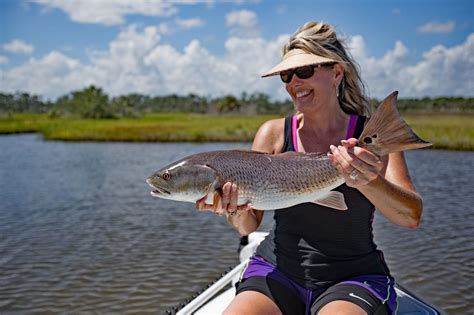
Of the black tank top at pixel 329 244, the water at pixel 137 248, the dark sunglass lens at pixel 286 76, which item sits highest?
the dark sunglass lens at pixel 286 76

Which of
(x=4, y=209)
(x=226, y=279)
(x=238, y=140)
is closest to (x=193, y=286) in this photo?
(x=226, y=279)

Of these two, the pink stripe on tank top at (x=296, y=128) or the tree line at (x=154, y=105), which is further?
the tree line at (x=154, y=105)

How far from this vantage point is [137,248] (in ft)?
32.2

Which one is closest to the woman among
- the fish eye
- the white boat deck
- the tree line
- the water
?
the fish eye

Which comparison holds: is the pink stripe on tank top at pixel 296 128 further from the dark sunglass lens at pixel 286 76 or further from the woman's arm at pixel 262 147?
the dark sunglass lens at pixel 286 76

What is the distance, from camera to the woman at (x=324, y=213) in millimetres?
2852

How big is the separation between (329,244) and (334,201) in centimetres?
29

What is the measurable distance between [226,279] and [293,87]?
226 cm

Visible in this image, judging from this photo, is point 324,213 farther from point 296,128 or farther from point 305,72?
point 305,72

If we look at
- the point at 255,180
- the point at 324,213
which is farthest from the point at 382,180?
the point at 255,180

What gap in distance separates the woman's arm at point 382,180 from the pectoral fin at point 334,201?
13 centimetres

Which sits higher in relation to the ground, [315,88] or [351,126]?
[315,88]

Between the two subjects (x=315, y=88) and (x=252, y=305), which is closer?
(x=252, y=305)

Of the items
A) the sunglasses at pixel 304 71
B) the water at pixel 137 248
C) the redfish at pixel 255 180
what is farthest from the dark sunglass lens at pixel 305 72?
the water at pixel 137 248
